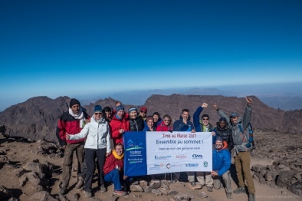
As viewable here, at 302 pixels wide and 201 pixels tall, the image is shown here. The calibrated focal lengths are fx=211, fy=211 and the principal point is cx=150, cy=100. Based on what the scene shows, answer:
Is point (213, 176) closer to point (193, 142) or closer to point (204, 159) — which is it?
point (204, 159)

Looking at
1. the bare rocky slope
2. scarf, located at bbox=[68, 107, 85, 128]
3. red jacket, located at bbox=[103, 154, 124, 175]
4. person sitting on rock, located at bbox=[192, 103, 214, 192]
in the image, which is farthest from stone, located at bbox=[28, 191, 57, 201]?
the bare rocky slope

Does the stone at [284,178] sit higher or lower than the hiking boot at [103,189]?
lower

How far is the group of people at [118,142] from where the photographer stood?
266 inches

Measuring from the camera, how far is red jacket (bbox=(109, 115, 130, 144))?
7387 millimetres

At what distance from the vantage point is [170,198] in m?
7.23

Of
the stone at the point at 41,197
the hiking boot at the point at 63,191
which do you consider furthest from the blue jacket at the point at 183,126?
the stone at the point at 41,197

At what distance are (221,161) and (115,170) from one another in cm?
404

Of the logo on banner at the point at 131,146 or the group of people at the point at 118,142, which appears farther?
the logo on banner at the point at 131,146

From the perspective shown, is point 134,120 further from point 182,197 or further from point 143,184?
point 182,197

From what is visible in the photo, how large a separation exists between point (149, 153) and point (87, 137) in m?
2.52

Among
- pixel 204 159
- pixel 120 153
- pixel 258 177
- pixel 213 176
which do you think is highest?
pixel 120 153

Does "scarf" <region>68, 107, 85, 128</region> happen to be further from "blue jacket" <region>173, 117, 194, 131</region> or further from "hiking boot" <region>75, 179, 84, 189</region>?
"blue jacket" <region>173, 117, 194, 131</region>

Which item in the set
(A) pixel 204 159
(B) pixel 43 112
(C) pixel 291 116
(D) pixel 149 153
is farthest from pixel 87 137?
(B) pixel 43 112

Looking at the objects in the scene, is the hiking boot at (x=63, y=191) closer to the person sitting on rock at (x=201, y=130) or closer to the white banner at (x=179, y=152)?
the white banner at (x=179, y=152)
